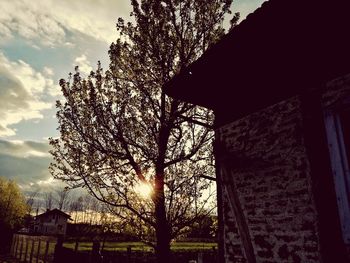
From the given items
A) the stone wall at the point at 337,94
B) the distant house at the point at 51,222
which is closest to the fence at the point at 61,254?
the stone wall at the point at 337,94

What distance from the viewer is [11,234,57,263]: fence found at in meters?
14.2

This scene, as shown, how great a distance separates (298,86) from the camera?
13.4ft

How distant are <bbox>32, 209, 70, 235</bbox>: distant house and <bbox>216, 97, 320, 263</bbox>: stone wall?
286 feet

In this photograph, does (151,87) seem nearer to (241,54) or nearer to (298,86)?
(241,54)

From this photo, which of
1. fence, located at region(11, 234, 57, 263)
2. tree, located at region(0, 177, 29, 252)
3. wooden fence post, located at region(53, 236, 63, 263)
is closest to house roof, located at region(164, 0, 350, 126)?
wooden fence post, located at region(53, 236, 63, 263)

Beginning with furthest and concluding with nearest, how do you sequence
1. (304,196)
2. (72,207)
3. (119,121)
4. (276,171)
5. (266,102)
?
(72,207) → (119,121) → (266,102) → (276,171) → (304,196)

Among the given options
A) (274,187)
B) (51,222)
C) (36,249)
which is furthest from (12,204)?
(274,187)

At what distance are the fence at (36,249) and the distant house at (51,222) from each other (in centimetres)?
6526

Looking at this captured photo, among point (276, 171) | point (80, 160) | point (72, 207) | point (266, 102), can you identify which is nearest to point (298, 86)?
point (266, 102)

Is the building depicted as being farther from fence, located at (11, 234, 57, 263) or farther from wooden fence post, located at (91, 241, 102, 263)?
fence, located at (11, 234, 57, 263)

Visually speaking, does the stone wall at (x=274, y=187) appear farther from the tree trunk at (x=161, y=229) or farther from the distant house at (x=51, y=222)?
the distant house at (x=51, y=222)

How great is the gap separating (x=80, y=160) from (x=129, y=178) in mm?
1745

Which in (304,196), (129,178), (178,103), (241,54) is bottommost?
(304,196)

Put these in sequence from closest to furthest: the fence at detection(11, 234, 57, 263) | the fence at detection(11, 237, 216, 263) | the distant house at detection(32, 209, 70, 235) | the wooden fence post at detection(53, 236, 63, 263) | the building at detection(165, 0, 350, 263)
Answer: the building at detection(165, 0, 350, 263), the fence at detection(11, 237, 216, 263), the wooden fence post at detection(53, 236, 63, 263), the fence at detection(11, 234, 57, 263), the distant house at detection(32, 209, 70, 235)
